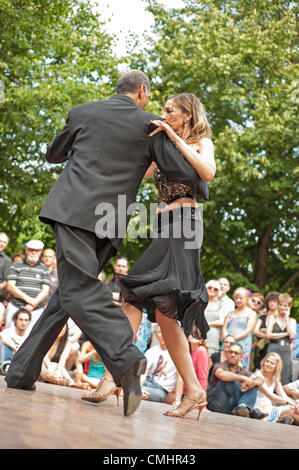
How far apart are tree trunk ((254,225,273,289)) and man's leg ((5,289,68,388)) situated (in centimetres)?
1414

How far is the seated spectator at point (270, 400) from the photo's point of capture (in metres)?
6.95

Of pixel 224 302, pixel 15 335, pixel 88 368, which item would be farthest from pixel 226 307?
pixel 15 335

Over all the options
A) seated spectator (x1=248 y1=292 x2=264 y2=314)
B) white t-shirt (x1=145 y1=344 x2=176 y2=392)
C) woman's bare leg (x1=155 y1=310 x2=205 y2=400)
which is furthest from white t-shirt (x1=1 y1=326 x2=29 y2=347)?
woman's bare leg (x1=155 y1=310 x2=205 y2=400)

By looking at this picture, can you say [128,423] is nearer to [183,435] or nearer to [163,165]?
[183,435]

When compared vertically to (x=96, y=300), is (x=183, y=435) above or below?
below

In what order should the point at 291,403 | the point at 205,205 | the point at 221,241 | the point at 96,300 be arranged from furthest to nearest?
the point at 221,241
the point at 205,205
the point at 291,403
the point at 96,300

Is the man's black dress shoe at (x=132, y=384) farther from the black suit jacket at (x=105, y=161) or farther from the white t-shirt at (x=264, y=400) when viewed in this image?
the white t-shirt at (x=264, y=400)

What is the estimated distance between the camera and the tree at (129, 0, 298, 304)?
15.4m

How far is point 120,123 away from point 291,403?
485 centimetres

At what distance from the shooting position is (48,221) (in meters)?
3.48

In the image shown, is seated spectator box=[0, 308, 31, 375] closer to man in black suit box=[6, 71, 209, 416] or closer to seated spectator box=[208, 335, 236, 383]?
seated spectator box=[208, 335, 236, 383]

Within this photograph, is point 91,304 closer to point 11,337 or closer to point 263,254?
point 11,337
